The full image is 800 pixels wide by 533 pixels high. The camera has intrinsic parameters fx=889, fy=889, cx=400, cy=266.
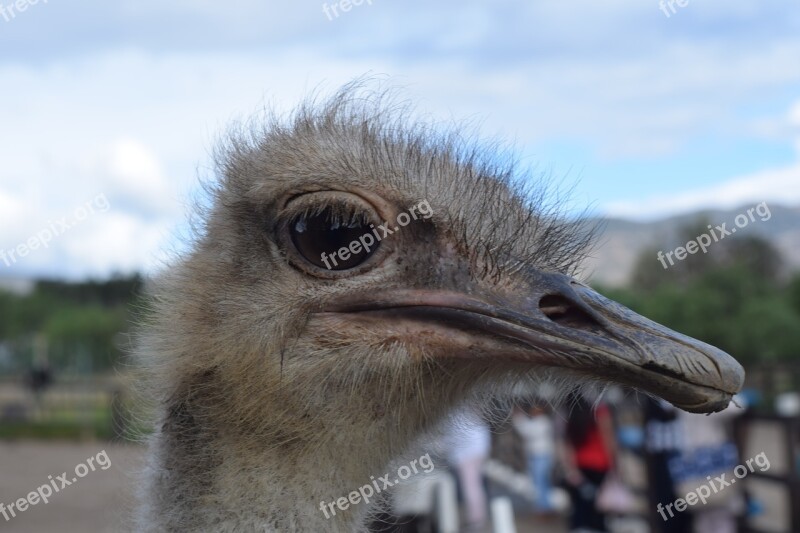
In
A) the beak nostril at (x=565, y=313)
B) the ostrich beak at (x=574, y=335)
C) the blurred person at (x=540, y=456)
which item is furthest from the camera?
the blurred person at (x=540, y=456)

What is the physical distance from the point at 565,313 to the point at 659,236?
5008 cm

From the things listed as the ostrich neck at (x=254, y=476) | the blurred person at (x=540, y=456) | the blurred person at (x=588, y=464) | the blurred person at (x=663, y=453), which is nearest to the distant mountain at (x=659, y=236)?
the ostrich neck at (x=254, y=476)

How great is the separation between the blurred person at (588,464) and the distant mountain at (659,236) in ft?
4.18

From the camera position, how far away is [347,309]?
6.46 feet

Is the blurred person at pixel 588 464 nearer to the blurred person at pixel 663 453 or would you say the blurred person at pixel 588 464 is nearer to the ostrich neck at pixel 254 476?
the blurred person at pixel 663 453

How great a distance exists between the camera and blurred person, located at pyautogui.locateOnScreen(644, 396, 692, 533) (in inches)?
258

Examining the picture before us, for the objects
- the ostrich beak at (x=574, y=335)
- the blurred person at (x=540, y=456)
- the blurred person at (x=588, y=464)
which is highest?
the blurred person at (x=540, y=456)

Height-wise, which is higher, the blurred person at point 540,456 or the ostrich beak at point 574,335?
the blurred person at point 540,456

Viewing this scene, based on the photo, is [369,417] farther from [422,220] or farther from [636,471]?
[636,471]

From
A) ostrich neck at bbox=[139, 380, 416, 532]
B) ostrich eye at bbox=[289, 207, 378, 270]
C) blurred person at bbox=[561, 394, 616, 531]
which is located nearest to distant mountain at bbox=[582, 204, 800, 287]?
ostrich eye at bbox=[289, 207, 378, 270]

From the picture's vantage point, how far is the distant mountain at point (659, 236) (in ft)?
8.96

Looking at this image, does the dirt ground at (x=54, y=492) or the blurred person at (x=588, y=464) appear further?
the dirt ground at (x=54, y=492)

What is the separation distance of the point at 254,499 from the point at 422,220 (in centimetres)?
71

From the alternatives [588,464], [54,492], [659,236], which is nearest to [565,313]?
[588,464]
